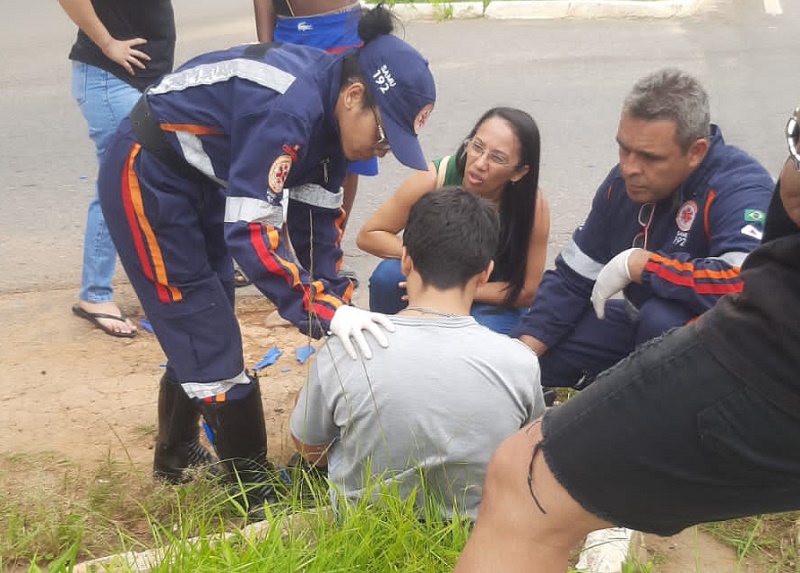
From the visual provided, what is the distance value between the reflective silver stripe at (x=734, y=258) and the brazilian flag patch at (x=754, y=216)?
115 mm

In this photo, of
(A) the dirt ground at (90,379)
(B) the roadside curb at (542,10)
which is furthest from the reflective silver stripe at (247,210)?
(B) the roadside curb at (542,10)

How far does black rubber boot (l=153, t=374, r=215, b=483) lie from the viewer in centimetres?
324

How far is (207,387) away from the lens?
3080mm

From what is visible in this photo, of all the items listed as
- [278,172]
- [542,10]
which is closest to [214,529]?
[278,172]

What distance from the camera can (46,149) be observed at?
6.50 m

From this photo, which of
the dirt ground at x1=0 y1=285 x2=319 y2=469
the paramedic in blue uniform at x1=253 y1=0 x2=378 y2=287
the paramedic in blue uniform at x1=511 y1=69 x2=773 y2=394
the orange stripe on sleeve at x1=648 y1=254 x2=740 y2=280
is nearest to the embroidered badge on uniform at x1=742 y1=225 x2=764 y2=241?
the paramedic in blue uniform at x1=511 y1=69 x2=773 y2=394

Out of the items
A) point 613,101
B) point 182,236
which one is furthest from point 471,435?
point 613,101

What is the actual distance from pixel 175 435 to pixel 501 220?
56.3 inches

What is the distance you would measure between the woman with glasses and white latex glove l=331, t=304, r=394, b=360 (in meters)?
1.32

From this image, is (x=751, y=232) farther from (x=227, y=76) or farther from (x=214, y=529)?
(x=214, y=529)

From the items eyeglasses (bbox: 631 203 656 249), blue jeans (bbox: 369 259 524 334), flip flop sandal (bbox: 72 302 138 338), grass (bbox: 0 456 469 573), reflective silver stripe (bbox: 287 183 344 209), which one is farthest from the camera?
flip flop sandal (bbox: 72 302 138 338)

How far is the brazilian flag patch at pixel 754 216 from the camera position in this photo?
3.12 meters

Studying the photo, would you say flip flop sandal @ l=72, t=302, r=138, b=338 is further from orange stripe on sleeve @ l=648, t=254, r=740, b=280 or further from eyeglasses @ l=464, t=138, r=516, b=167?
orange stripe on sleeve @ l=648, t=254, r=740, b=280

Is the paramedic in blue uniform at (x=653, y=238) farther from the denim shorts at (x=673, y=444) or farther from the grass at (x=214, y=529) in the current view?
the denim shorts at (x=673, y=444)
